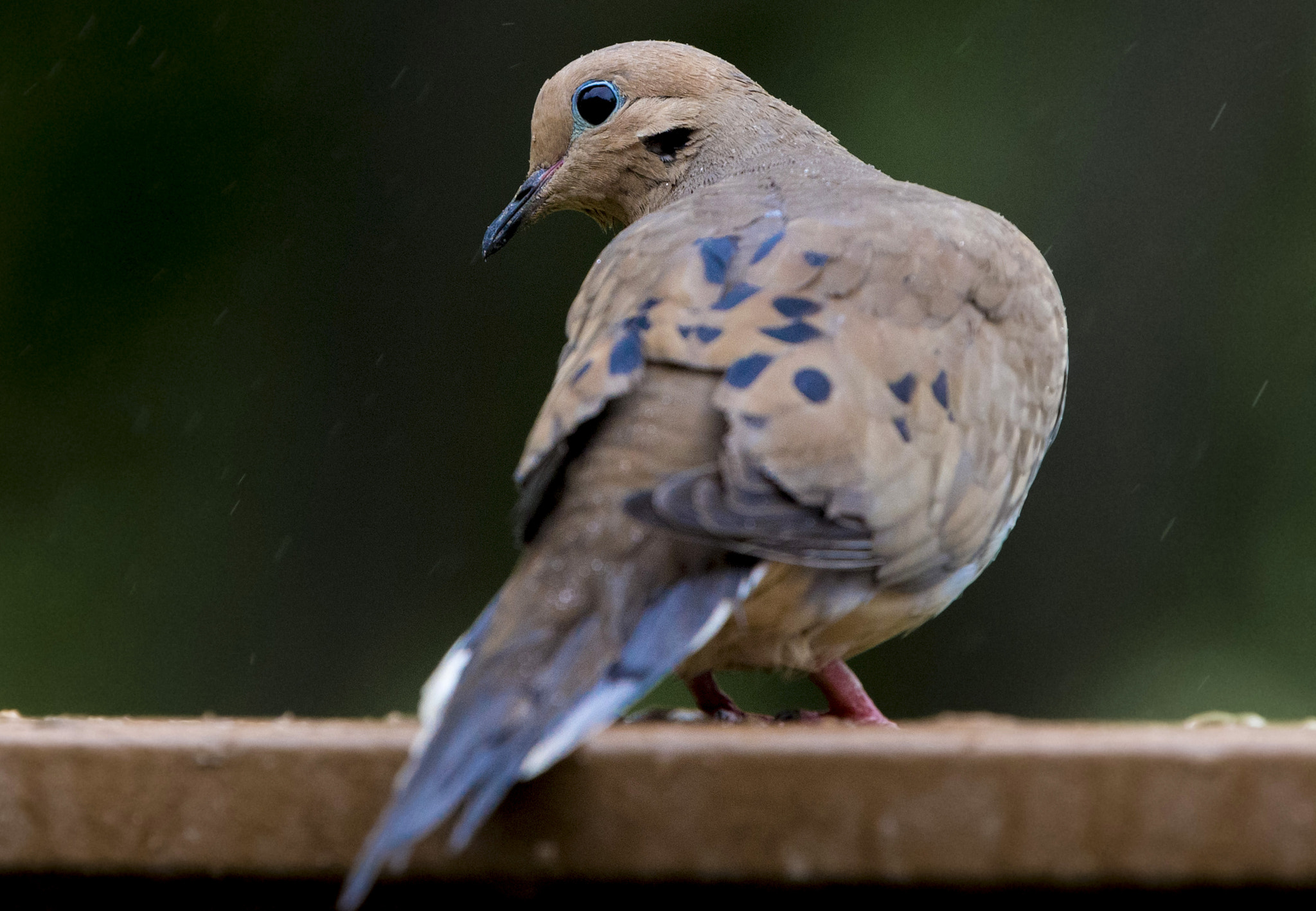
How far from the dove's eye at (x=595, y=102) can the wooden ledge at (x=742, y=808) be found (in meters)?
2.24

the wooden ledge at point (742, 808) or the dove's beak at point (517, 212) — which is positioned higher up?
the wooden ledge at point (742, 808)

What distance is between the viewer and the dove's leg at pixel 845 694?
8.15ft

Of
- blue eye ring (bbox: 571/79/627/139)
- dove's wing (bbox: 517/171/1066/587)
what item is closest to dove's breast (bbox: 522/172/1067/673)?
dove's wing (bbox: 517/171/1066/587)

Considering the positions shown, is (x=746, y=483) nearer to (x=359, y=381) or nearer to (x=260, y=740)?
(x=260, y=740)

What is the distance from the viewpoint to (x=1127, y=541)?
596 cm

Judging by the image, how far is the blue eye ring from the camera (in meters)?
3.41

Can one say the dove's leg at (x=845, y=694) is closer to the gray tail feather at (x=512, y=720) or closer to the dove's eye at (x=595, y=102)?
the gray tail feather at (x=512, y=720)

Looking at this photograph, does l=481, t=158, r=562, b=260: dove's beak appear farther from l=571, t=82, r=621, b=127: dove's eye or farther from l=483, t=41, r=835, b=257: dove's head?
l=571, t=82, r=621, b=127: dove's eye

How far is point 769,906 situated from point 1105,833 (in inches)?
10.7

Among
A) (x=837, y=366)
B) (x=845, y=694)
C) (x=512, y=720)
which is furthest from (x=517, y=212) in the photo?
(x=512, y=720)

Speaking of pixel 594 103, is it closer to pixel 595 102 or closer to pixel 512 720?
pixel 595 102

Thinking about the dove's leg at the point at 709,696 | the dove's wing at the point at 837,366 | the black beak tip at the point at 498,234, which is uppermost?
the dove's wing at the point at 837,366

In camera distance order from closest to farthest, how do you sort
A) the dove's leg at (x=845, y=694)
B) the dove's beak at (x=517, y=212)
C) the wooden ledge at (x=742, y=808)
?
the wooden ledge at (x=742, y=808)
the dove's leg at (x=845, y=694)
the dove's beak at (x=517, y=212)

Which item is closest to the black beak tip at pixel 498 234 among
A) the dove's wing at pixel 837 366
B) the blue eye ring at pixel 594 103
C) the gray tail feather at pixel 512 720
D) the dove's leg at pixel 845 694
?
the blue eye ring at pixel 594 103
